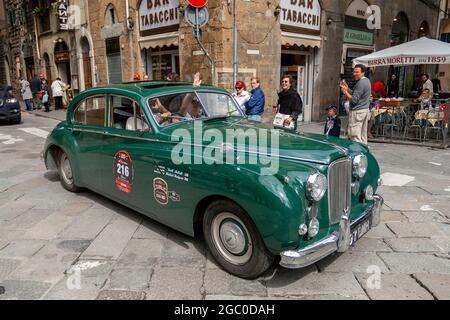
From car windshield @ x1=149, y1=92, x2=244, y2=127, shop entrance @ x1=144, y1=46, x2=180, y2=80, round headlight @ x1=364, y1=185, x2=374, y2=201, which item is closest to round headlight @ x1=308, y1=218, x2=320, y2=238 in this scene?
round headlight @ x1=364, y1=185, x2=374, y2=201

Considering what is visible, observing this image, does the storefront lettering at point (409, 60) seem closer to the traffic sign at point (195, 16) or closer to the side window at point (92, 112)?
the traffic sign at point (195, 16)

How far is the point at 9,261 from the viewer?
364cm

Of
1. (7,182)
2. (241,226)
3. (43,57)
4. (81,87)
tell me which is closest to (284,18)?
(7,182)

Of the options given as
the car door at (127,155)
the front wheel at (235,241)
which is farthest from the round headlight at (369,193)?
the car door at (127,155)

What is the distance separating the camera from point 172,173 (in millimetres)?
3582

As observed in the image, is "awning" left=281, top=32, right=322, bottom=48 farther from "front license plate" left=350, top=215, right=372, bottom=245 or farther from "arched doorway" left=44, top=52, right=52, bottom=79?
"arched doorway" left=44, top=52, right=52, bottom=79

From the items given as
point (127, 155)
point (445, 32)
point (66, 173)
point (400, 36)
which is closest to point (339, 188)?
point (127, 155)

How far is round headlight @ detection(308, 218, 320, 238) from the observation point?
2913 millimetres

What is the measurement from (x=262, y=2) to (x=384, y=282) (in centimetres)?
909

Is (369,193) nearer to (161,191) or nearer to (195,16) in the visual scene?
(161,191)

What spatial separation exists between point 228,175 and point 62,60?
60.6ft

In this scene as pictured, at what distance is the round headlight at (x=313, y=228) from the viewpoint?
2.91m

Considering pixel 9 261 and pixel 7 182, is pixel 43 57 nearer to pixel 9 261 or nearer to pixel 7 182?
pixel 7 182

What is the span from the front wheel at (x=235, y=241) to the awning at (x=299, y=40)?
29.1 feet
